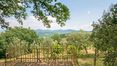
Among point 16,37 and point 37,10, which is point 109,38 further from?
point 16,37

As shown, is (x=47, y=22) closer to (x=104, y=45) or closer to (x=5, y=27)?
(x=5, y=27)

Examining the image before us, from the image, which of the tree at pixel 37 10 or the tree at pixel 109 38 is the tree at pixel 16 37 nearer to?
the tree at pixel 109 38

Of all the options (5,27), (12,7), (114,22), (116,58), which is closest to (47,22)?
(12,7)

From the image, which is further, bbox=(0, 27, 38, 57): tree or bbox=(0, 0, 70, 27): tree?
bbox=(0, 27, 38, 57): tree

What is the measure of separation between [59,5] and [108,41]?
53.4 feet

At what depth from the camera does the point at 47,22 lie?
537 centimetres

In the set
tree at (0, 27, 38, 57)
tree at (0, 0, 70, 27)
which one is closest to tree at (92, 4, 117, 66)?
tree at (0, 0, 70, 27)

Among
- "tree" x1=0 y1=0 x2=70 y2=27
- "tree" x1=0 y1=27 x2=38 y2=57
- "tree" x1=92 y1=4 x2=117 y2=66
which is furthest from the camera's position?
"tree" x1=0 y1=27 x2=38 y2=57

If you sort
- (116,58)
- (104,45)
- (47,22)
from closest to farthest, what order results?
(47,22), (116,58), (104,45)

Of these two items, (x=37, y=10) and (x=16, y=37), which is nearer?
(x=37, y=10)

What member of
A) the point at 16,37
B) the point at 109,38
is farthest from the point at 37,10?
the point at 16,37

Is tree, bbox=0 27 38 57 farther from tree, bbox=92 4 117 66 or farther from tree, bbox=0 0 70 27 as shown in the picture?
tree, bbox=0 0 70 27

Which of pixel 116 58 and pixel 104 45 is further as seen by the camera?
pixel 104 45

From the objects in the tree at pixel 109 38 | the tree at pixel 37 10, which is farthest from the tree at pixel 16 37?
the tree at pixel 37 10
